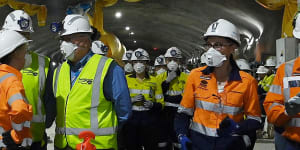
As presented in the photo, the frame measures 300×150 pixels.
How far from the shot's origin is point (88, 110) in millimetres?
3117

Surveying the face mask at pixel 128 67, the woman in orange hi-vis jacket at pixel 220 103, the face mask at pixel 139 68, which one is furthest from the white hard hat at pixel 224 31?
the face mask at pixel 128 67

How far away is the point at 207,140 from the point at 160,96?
9.28ft

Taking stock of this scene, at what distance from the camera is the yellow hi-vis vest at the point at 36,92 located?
344cm

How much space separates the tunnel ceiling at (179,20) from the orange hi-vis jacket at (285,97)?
12736mm

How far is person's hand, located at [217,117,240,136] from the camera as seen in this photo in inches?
117

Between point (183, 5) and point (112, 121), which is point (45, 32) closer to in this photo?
point (183, 5)

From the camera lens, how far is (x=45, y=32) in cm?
2303

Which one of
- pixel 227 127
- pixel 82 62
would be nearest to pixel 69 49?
pixel 82 62

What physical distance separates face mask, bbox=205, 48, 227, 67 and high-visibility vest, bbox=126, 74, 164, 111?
8.47ft

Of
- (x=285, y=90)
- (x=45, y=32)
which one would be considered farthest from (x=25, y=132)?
(x=45, y=32)

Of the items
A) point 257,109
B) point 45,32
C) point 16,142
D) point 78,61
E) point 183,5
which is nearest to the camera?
point 16,142

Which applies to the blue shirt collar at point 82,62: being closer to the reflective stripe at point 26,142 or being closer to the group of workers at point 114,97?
the group of workers at point 114,97

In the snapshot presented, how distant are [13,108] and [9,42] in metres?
0.65

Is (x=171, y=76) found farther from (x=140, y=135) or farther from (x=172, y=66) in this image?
(x=140, y=135)
